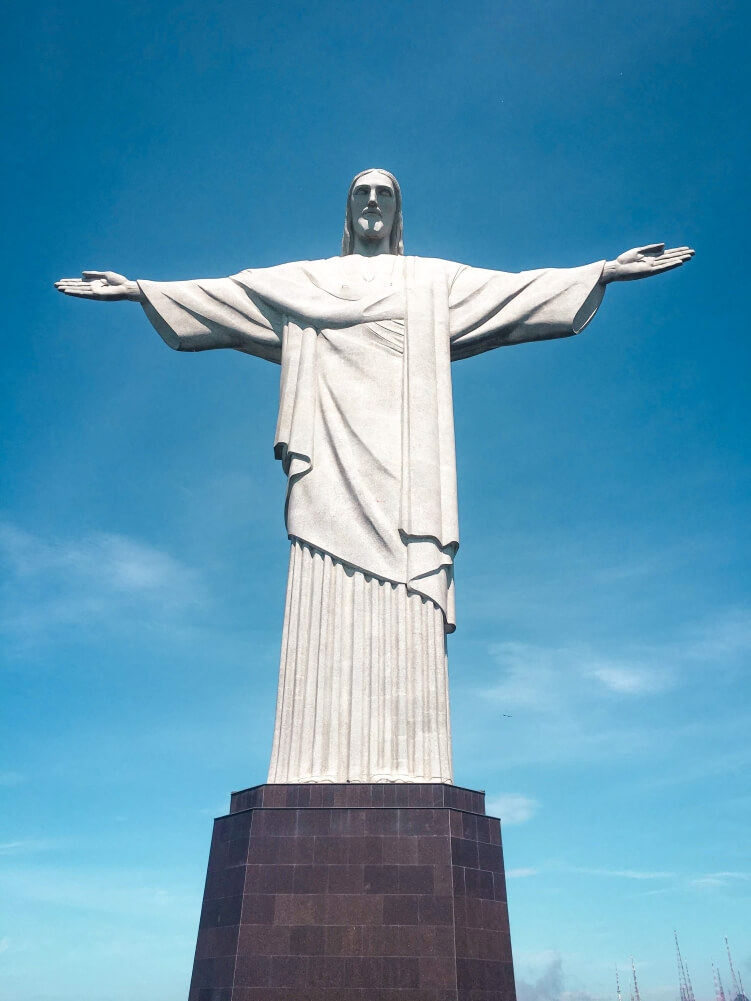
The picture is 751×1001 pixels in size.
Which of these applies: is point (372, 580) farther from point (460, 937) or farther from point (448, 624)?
point (460, 937)

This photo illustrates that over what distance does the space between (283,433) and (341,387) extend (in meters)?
0.94

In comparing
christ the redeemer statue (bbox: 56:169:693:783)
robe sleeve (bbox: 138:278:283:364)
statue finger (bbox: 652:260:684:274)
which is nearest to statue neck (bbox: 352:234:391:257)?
christ the redeemer statue (bbox: 56:169:693:783)

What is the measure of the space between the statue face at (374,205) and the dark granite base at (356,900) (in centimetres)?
781

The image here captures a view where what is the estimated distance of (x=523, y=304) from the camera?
12523mm

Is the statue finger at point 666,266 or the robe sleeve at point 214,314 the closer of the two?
the statue finger at point 666,266

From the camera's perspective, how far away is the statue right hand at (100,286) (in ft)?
41.6

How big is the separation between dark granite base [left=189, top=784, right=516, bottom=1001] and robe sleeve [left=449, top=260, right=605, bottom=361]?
6155 mm

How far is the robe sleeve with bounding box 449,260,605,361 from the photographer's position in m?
12.4

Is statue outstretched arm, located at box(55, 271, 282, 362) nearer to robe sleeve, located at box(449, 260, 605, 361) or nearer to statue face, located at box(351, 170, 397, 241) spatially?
statue face, located at box(351, 170, 397, 241)

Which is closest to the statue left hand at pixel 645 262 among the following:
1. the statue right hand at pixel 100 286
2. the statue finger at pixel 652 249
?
the statue finger at pixel 652 249

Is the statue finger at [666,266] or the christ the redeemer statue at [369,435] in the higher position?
the statue finger at [666,266]

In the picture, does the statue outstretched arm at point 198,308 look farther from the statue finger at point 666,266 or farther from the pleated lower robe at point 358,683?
the statue finger at point 666,266

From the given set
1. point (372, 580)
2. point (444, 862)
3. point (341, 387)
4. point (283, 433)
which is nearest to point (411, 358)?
point (341, 387)

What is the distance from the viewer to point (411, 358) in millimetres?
11883
